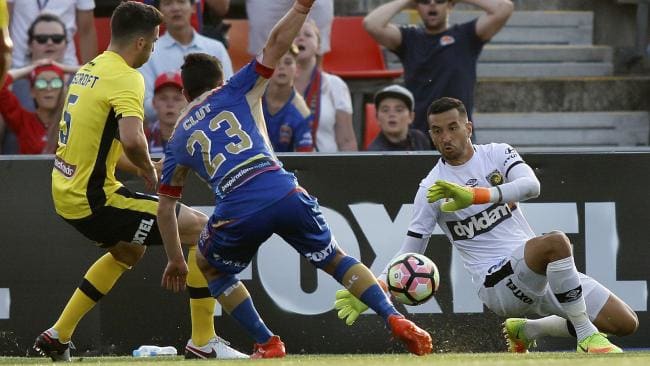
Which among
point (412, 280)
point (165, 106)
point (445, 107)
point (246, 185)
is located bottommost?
point (412, 280)

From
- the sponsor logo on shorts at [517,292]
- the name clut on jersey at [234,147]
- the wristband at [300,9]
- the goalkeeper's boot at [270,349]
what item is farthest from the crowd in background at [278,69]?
the wristband at [300,9]

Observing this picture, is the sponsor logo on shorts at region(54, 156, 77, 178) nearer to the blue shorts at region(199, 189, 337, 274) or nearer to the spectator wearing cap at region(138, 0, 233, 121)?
the blue shorts at region(199, 189, 337, 274)

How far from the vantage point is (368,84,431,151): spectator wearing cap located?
1030 cm

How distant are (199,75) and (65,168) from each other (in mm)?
1033

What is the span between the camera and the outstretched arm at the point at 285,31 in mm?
6973

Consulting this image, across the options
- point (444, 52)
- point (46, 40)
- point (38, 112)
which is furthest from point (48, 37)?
point (444, 52)

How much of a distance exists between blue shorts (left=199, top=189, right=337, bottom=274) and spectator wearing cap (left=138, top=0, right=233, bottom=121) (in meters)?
3.69

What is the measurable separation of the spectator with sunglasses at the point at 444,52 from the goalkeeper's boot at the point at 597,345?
11.9 ft

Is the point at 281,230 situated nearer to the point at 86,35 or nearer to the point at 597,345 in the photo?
the point at 597,345

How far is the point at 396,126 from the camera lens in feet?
33.8

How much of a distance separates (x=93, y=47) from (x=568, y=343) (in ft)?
16.6

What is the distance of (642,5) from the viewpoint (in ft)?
45.3

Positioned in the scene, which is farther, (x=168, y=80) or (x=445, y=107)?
(x=168, y=80)

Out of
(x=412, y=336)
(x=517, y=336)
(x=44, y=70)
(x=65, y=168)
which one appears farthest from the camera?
(x=44, y=70)
